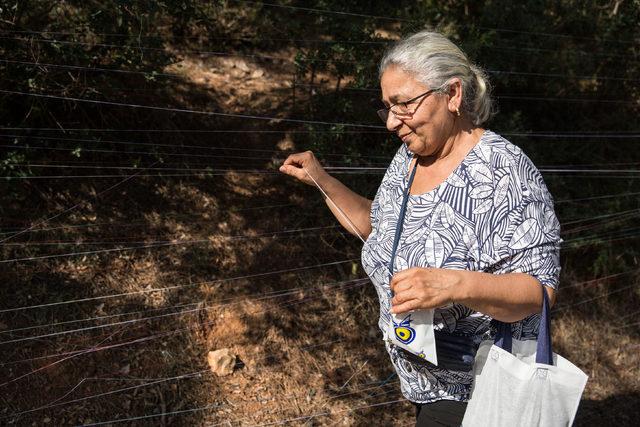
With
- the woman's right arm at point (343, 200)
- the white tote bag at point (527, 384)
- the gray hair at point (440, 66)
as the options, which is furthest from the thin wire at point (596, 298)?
the gray hair at point (440, 66)

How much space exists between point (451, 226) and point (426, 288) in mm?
299

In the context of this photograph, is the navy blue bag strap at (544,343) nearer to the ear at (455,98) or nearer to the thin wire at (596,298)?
the ear at (455,98)

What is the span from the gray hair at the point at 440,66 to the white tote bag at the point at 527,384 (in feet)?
2.22

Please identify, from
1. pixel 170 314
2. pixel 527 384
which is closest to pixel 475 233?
pixel 527 384

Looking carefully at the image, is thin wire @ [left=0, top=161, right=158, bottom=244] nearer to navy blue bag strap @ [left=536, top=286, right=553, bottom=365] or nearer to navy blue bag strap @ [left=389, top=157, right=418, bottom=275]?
navy blue bag strap @ [left=389, top=157, right=418, bottom=275]

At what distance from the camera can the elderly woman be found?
1.65 meters

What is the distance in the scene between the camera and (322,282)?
4512 mm

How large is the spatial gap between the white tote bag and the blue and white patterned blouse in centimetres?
8

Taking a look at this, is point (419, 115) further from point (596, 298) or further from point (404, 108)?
point (596, 298)

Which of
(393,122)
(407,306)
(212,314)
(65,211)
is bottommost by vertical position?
(212,314)

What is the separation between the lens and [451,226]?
5.93ft

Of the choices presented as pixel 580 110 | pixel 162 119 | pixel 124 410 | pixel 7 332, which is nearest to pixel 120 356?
pixel 124 410

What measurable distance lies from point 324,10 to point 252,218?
1.75 meters

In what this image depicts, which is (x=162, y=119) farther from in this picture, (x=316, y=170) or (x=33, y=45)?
(x=316, y=170)
